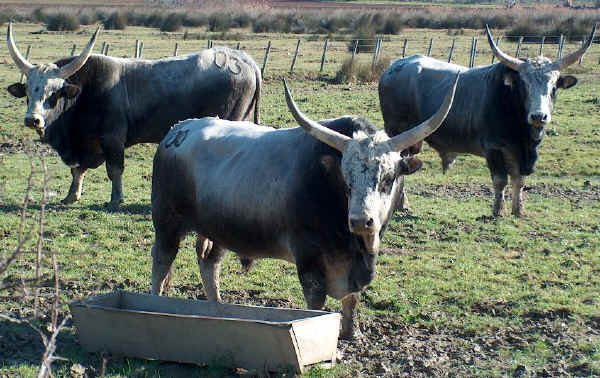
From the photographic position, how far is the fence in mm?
25655

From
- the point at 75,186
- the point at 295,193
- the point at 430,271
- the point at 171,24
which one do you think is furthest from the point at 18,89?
the point at 171,24

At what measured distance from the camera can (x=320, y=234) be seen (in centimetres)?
571

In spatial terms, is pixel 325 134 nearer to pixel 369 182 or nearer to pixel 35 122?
pixel 369 182

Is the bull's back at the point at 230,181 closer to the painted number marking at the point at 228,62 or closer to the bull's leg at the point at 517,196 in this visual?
the painted number marking at the point at 228,62

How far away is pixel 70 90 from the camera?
10.7m

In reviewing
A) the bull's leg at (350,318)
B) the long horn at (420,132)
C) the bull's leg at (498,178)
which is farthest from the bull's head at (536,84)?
the long horn at (420,132)

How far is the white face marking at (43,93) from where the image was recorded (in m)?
10.7

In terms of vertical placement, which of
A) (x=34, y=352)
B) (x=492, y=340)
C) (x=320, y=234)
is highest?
(x=320, y=234)

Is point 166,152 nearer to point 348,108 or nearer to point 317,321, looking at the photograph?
point 317,321

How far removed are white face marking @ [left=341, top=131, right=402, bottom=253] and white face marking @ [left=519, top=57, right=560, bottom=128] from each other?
486 cm

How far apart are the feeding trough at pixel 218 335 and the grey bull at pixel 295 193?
42 cm

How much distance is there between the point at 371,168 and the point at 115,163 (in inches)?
251

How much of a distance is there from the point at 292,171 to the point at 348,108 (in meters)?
12.2

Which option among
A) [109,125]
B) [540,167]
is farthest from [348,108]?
[109,125]
